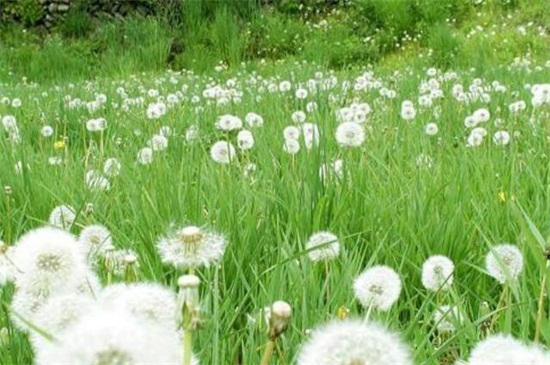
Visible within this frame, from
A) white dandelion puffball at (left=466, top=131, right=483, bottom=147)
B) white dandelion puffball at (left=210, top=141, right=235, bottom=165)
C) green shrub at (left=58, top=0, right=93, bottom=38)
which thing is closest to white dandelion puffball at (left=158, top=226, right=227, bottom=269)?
white dandelion puffball at (left=210, top=141, right=235, bottom=165)

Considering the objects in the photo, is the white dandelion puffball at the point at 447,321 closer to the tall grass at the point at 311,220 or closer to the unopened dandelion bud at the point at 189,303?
the tall grass at the point at 311,220

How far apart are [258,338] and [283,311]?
0.62m

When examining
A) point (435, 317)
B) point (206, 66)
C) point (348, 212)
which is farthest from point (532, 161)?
point (206, 66)

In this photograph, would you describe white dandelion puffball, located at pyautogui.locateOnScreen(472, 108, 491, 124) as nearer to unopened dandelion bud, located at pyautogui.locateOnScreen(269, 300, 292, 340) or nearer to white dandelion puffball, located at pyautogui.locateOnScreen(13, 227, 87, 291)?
white dandelion puffball, located at pyautogui.locateOnScreen(13, 227, 87, 291)

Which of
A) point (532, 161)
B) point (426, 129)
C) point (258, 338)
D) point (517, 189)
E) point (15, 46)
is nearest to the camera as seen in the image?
point (258, 338)

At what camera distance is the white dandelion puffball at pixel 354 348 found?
2.29 ft

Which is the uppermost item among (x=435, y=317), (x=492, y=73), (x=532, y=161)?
(x=435, y=317)

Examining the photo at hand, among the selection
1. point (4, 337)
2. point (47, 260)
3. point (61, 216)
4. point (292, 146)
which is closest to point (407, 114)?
point (292, 146)

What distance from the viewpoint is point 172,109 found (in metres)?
5.23

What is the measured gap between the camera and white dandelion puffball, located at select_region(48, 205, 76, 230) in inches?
78.1

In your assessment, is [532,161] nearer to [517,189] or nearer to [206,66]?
[517,189]

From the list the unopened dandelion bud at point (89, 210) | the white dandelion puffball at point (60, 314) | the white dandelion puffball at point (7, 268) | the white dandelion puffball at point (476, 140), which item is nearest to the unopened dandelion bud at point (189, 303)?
the white dandelion puffball at point (60, 314)

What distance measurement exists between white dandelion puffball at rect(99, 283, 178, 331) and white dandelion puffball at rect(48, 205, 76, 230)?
115 cm

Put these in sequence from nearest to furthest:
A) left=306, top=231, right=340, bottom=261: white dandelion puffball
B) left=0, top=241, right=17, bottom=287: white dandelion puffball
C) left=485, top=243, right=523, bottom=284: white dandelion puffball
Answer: left=0, top=241, right=17, bottom=287: white dandelion puffball < left=485, top=243, right=523, bottom=284: white dandelion puffball < left=306, top=231, right=340, bottom=261: white dandelion puffball
